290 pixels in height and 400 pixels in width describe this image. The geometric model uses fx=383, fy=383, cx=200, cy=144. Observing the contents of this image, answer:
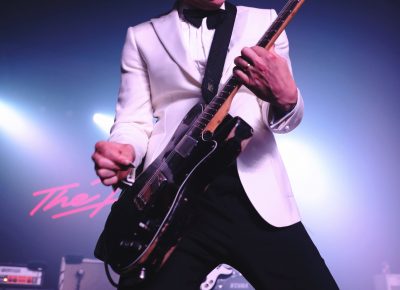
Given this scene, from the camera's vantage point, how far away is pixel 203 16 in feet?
4.86

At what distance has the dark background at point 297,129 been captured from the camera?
5777 mm

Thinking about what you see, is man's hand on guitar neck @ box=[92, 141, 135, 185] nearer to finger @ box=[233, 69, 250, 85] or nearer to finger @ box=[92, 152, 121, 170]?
finger @ box=[92, 152, 121, 170]

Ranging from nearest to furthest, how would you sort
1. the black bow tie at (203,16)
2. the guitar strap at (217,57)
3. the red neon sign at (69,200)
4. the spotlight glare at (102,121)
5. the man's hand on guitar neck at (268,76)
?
the man's hand on guitar neck at (268,76)
the guitar strap at (217,57)
the black bow tie at (203,16)
the red neon sign at (69,200)
the spotlight glare at (102,121)

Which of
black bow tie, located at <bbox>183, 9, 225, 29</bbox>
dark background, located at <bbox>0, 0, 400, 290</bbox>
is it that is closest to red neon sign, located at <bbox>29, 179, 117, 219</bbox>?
dark background, located at <bbox>0, 0, 400, 290</bbox>

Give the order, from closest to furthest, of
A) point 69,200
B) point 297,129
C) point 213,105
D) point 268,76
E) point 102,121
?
point 268,76 < point 213,105 < point 297,129 < point 69,200 < point 102,121

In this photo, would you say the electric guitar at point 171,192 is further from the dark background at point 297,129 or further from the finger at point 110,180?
the dark background at point 297,129

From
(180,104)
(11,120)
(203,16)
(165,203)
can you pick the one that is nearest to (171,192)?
(165,203)

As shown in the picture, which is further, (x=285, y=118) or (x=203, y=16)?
(x=203, y=16)

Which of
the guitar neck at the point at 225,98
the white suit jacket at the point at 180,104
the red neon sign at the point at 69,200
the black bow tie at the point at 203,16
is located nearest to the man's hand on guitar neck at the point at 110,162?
the white suit jacket at the point at 180,104

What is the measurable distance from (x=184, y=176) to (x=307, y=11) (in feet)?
17.0

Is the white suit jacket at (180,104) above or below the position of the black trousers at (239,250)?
above

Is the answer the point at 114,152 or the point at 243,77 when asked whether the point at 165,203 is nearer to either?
the point at 114,152

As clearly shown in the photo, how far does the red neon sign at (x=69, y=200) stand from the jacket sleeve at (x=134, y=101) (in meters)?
5.40

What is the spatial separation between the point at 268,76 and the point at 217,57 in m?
0.32
